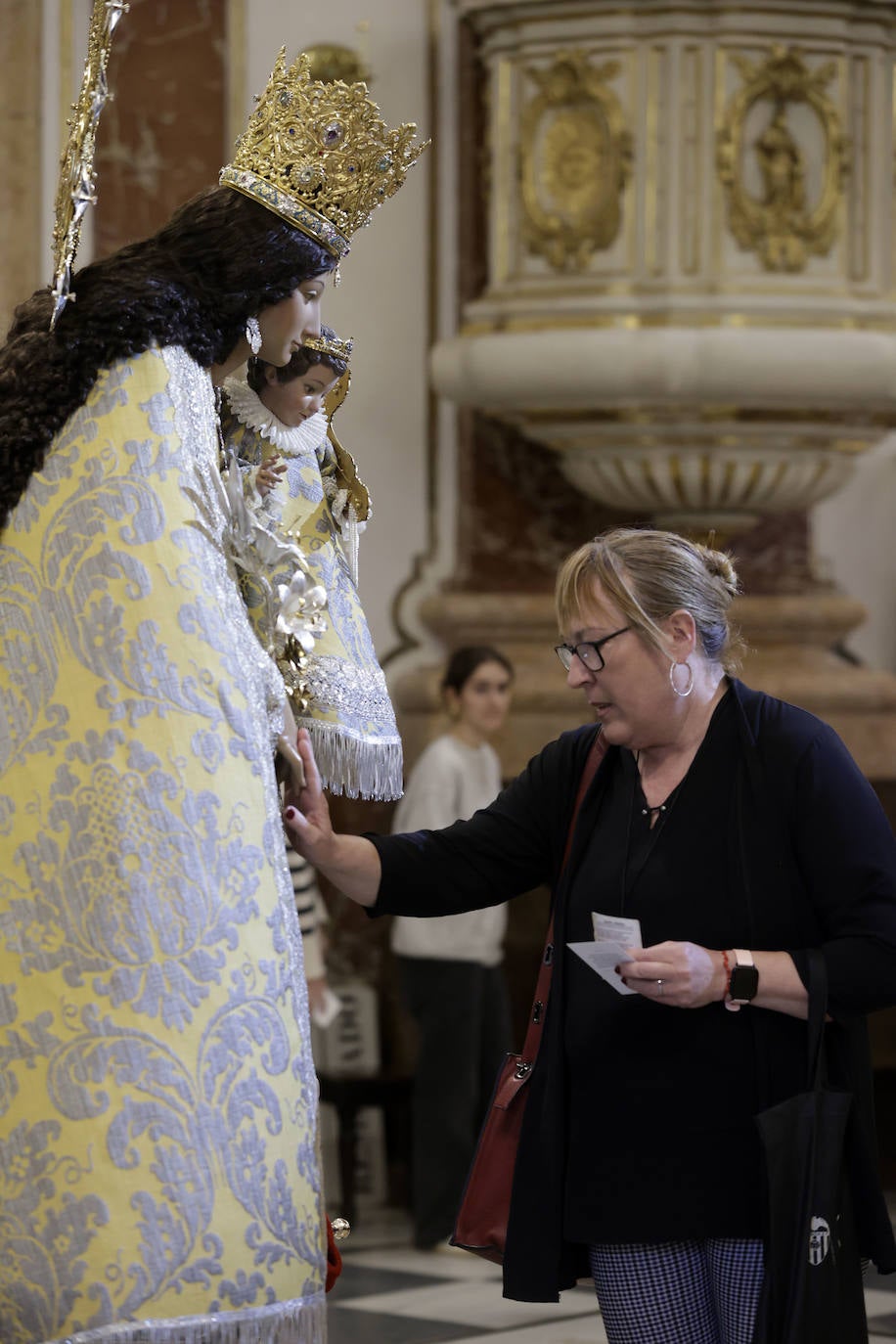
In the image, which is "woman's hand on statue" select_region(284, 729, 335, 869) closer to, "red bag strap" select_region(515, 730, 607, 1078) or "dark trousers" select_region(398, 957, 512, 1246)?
"red bag strap" select_region(515, 730, 607, 1078)

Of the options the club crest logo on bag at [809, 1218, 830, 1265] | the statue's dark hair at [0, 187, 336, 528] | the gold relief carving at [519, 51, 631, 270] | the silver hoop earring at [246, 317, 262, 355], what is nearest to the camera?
the statue's dark hair at [0, 187, 336, 528]

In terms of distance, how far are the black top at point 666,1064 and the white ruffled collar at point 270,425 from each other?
2.22ft

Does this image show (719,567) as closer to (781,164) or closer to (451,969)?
(451,969)

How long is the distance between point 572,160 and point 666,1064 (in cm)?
430

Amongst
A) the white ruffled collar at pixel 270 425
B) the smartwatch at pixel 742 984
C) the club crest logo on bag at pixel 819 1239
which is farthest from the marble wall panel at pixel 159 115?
the club crest logo on bag at pixel 819 1239

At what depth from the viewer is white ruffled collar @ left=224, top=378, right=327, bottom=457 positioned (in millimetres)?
2758

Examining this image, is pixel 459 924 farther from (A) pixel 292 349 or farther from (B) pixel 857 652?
(A) pixel 292 349

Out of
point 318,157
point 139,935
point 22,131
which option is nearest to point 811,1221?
point 139,935

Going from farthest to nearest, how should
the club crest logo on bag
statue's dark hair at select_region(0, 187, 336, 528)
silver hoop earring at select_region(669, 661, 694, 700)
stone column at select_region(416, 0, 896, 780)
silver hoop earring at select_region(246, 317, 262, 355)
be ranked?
stone column at select_region(416, 0, 896, 780) → silver hoop earring at select_region(669, 661, 694, 700) → the club crest logo on bag → silver hoop earring at select_region(246, 317, 262, 355) → statue's dark hair at select_region(0, 187, 336, 528)

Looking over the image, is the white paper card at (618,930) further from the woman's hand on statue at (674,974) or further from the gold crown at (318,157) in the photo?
the gold crown at (318,157)

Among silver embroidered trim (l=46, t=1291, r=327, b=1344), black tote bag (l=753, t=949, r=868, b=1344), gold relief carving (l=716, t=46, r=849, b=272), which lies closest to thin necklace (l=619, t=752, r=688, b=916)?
black tote bag (l=753, t=949, r=868, b=1344)

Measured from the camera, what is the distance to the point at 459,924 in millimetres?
5910

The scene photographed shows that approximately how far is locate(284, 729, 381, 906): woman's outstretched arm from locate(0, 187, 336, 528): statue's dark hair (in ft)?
1.74

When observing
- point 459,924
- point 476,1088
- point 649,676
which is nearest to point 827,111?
point 459,924
